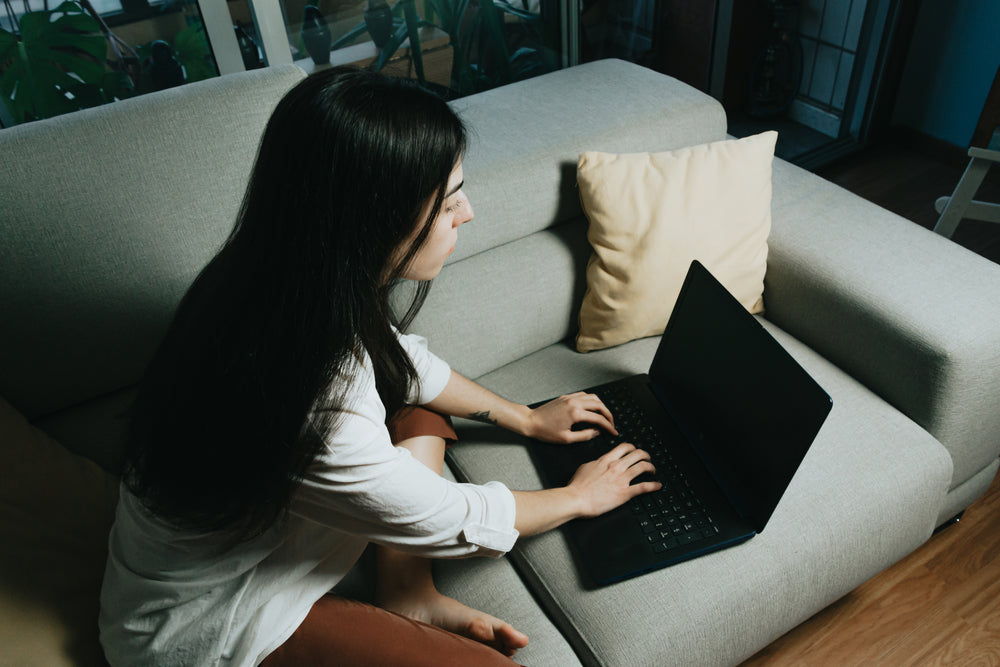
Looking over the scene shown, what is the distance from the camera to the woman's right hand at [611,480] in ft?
3.30

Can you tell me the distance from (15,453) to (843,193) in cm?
158

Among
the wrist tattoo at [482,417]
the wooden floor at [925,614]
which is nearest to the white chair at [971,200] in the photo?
the wooden floor at [925,614]

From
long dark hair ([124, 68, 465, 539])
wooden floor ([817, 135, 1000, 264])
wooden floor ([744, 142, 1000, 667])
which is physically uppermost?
long dark hair ([124, 68, 465, 539])


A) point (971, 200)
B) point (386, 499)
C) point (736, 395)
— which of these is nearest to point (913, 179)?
point (971, 200)

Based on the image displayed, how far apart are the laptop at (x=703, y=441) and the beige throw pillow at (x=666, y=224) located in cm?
12

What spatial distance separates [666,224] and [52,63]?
1.52 meters

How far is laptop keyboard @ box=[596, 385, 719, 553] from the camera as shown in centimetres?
99

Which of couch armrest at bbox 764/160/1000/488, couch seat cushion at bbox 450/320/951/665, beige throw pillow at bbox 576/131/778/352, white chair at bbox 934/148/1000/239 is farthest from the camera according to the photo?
white chair at bbox 934/148/1000/239

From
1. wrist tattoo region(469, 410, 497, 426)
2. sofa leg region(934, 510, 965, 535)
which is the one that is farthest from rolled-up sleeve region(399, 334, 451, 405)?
sofa leg region(934, 510, 965, 535)

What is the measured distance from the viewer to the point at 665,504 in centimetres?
104

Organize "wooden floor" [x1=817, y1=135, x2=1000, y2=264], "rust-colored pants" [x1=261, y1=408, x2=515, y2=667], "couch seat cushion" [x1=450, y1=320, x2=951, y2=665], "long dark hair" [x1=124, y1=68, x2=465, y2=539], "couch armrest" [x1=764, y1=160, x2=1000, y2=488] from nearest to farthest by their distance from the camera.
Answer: "long dark hair" [x1=124, y1=68, x2=465, y2=539], "rust-colored pants" [x1=261, y1=408, x2=515, y2=667], "couch seat cushion" [x1=450, y1=320, x2=951, y2=665], "couch armrest" [x1=764, y1=160, x2=1000, y2=488], "wooden floor" [x1=817, y1=135, x2=1000, y2=264]

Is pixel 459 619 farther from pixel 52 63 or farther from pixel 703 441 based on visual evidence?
pixel 52 63

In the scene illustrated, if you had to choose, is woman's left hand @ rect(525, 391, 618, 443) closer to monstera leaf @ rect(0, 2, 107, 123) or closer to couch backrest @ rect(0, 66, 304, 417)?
couch backrest @ rect(0, 66, 304, 417)

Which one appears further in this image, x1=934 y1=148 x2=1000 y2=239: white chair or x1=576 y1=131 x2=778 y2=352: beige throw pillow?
x1=934 y1=148 x2=1000 y2=239: white chair
